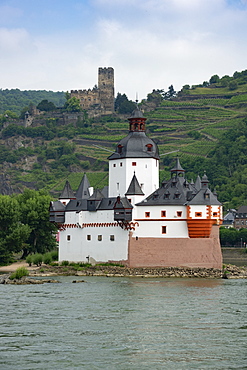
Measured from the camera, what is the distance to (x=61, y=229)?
77438mm

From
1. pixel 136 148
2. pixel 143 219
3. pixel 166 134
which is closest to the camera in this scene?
pixel 143 219

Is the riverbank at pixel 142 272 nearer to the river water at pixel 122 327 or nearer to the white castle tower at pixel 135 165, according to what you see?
the white castle tower at pixel 135 165

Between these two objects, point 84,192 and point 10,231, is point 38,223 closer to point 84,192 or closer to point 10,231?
point 10,231

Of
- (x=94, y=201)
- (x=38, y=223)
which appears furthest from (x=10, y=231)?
(x=94, y=201)

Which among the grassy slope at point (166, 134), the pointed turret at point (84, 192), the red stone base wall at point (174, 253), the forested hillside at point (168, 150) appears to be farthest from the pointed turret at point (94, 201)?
the grassy slope at point (166, 134)

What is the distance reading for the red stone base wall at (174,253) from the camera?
69.6m

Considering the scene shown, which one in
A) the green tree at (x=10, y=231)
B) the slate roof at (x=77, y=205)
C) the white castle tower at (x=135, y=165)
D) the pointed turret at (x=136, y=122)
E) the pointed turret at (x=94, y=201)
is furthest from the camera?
the green tree at (x=10, y=231)

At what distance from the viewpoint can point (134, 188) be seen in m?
71.6

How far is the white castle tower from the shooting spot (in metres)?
74.1

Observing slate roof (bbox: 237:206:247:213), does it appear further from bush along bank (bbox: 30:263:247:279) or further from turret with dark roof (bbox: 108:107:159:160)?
bush along bank (bbox: 30:263:247:279)

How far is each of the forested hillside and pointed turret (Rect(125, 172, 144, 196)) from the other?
217 feet

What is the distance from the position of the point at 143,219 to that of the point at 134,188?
9.25ft

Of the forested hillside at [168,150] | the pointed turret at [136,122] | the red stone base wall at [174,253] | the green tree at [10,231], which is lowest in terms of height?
the red stone base wall at [174,253]

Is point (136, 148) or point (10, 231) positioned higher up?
point (136, 148)
